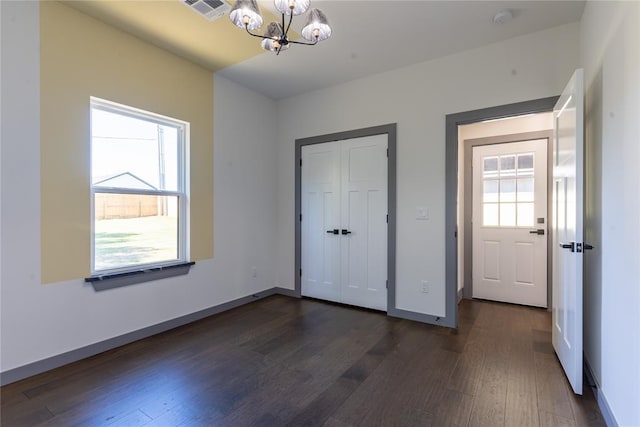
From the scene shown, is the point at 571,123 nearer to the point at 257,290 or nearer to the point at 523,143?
the point at 523,143

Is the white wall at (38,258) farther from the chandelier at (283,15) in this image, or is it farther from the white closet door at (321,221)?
the chandelier at (283,15)

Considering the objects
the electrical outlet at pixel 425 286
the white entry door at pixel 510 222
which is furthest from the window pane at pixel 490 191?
the electrical outlet at pixel 425 286

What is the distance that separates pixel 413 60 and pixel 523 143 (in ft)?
6.15

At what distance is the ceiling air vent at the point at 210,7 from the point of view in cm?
233

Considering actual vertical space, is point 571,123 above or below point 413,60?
below

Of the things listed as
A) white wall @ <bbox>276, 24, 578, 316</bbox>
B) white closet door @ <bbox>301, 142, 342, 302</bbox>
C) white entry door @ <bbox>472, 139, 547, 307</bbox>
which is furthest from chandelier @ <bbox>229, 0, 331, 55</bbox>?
white entry door @ <bbox>472, 139, 547, 307</bbox>

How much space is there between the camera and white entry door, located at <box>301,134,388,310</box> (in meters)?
3.66

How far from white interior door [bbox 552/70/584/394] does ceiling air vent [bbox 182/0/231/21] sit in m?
2.57

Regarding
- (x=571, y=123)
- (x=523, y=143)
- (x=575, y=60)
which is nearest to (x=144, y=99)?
→ (x=571, y=123)

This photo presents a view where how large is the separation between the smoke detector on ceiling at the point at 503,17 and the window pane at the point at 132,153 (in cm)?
322

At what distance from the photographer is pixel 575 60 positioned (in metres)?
2.64

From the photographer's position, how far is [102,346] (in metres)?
2.60

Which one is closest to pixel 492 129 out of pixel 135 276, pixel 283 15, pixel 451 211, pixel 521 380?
pixel 451 211

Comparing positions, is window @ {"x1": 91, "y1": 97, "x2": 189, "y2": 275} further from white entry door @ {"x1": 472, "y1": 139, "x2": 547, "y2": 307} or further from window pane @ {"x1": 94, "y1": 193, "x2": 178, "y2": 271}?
white entry door @ {"x1": 472, "y1": 139, "x2": 547, "y2": 307}
